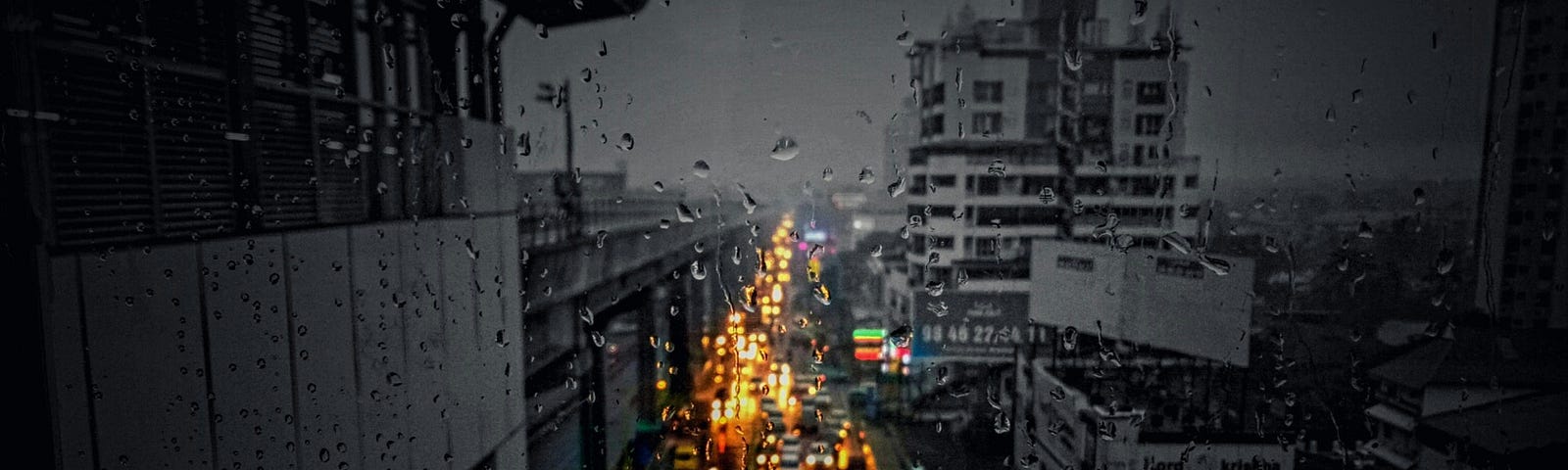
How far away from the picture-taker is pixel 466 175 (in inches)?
120

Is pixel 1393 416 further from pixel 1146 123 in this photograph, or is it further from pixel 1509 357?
pixel 1146 123

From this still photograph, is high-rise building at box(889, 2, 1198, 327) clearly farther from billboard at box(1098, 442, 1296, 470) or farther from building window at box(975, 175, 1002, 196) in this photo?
Answer: billboard at box(1098, 442, 1296, 470)

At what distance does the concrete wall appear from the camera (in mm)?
1511

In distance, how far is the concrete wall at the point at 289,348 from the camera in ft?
4.96

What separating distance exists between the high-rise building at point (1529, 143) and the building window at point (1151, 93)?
8.57m

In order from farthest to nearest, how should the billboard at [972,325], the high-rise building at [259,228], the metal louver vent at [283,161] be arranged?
the billboard at [972,325]
the metal louver vent at [283,161]
the high-rise building at [259,228]

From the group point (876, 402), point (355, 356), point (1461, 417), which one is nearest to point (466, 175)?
point (355, 356)

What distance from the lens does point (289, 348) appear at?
203 cm

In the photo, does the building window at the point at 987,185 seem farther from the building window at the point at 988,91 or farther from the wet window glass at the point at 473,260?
the wet window glass at the point at 473,260

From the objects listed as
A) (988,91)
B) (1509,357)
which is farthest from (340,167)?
(988,91)

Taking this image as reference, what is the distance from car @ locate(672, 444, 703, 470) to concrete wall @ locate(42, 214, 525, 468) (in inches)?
129

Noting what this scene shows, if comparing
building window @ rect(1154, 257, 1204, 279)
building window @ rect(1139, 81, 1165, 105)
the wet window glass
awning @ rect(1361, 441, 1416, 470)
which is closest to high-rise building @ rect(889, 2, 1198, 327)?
building window @ rect(1139, 81, 1165, 105)

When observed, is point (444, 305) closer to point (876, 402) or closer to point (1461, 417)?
point (1461, 417)

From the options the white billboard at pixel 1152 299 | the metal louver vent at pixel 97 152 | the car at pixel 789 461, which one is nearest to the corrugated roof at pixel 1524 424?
the white billboard at pixel 1152 299
